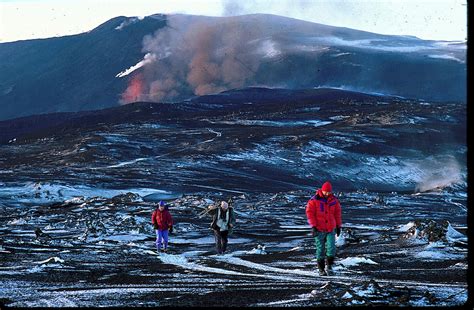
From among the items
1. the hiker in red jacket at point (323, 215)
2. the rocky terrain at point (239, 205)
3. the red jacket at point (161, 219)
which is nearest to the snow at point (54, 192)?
the rocky terrain at point (239, 205)

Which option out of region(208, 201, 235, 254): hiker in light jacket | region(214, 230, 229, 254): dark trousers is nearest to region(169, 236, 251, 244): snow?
region(214, 230, 229, 254): dark trousers

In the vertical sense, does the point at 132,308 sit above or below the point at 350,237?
above

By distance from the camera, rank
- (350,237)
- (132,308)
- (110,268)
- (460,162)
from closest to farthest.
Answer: (132,308)
(110,268)
(350,237)
(460,162)

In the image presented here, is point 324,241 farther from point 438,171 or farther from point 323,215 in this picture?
point 438,171

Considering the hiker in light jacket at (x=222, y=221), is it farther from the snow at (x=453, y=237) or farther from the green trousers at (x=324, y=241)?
the green trousers at (x=324, y=241)

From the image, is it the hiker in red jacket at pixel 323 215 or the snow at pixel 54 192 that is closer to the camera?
the hiker in red jacket at pixel 323 215

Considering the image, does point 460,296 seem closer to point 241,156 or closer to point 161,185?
point 161,185

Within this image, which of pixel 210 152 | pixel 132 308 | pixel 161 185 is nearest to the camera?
pixel 132 308

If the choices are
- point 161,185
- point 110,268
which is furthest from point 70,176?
point 110,268

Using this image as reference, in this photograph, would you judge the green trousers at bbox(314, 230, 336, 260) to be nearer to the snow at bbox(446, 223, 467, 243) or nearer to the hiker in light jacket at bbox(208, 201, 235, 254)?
the hiker in light jacket at bbox(208, 201, 235, 254)

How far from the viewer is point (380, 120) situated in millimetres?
162000

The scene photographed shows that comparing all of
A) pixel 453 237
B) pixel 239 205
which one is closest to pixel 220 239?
pixel 453 237

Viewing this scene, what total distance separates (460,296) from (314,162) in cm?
10802
